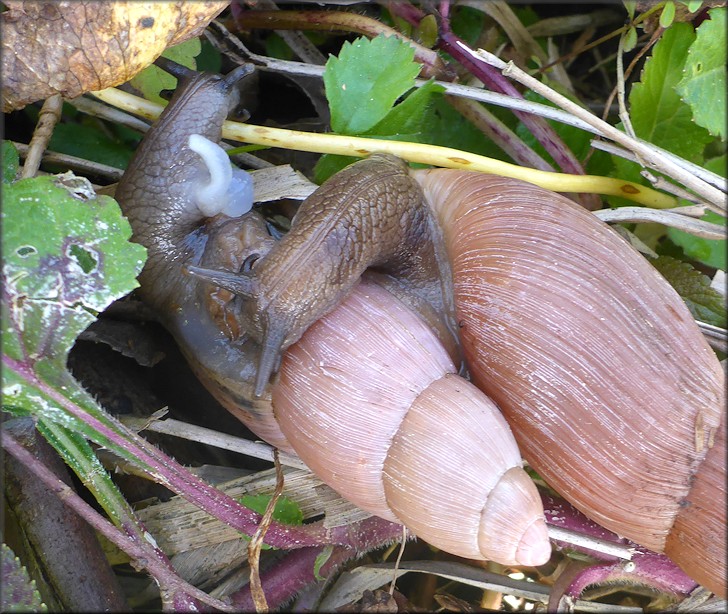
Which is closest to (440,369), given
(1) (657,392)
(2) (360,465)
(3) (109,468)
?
(2) (360,465)

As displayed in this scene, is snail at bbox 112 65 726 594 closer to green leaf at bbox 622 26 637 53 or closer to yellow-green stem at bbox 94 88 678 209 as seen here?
yellow-green stem at bbox 94 88 678 209

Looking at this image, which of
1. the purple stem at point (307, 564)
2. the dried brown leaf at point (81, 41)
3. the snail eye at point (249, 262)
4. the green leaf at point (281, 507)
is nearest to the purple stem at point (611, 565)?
the purple stem at point (307, 564)

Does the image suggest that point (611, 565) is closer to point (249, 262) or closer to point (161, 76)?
point (249, 262)

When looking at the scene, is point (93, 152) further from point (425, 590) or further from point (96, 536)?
point (425, 590)

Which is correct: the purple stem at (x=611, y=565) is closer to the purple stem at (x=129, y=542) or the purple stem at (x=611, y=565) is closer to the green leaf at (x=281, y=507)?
the green leaf at (x=281, y=507)

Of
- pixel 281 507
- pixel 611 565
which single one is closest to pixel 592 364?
pixel 611 565

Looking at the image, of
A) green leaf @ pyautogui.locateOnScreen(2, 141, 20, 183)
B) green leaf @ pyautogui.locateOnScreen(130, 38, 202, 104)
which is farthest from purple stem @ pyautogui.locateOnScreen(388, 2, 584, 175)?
green leaf @ pyautogui.locateOnScreen(2, 141, 20, 183)
